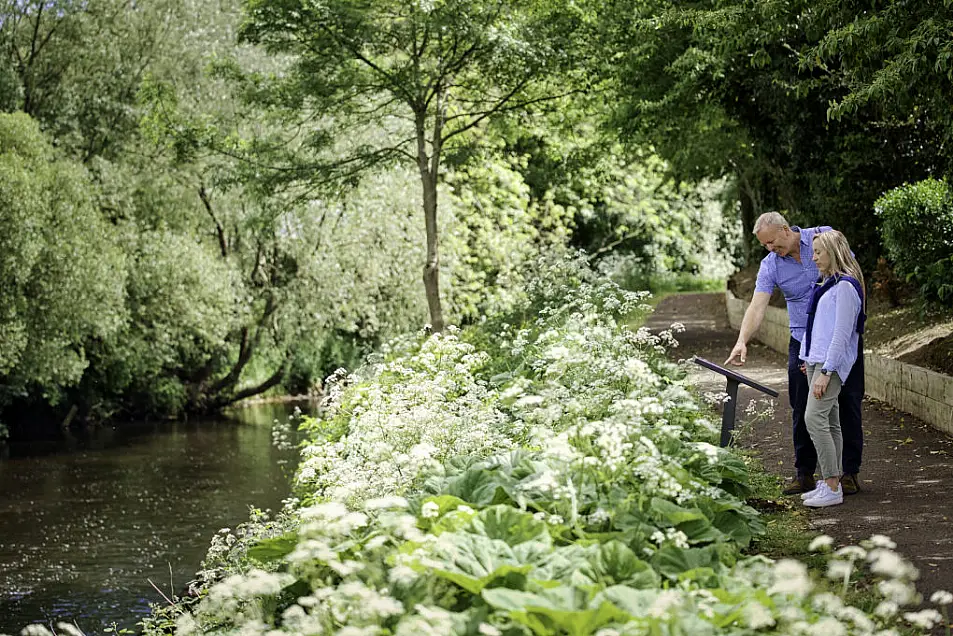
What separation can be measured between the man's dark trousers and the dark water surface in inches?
224

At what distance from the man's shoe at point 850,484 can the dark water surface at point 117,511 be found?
589 cm

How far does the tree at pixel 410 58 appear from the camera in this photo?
15.4 m

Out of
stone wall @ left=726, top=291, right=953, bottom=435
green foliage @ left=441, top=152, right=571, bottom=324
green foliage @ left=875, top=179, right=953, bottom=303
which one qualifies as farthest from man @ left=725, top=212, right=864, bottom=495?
green foliage @ left=441, top=152, right=571, bottom=324

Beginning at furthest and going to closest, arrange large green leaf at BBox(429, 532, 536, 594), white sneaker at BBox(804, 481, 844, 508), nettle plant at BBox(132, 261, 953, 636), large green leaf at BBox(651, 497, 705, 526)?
white sneaker at BBox(804, 481, 844, 508) < large green leaf at BBox(651, 497, 705, 526) < large green leaf at BBox(429, 532, 536, 594) < nettle plant at BBox(132, 261, 953, 636)

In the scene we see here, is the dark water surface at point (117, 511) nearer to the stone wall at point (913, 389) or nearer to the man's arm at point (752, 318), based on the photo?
the man's arm at point (752, 318)

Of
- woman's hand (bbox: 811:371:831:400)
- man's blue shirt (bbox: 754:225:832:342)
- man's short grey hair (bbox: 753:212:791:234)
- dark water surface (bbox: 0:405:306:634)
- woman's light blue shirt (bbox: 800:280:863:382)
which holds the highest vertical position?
man's short grey hair (bbox: 753:212:791:234)

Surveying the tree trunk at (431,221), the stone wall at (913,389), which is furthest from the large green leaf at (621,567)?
the tree trunk at (431,221)

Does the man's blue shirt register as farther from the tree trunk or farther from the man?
the tree trunk

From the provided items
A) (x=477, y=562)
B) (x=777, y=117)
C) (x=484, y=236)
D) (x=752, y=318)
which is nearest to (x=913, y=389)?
(x=752, y=318)

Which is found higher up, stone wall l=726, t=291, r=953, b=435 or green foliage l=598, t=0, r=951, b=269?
green foliage l=598, t=0, r=951, b=269

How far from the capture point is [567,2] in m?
16.2

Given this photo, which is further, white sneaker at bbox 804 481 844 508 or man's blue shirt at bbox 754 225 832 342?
man's blue shirt at bbox 754 225 832 342

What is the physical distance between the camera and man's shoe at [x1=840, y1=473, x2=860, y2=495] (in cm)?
721

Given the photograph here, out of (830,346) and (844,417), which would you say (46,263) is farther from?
(830,346)
